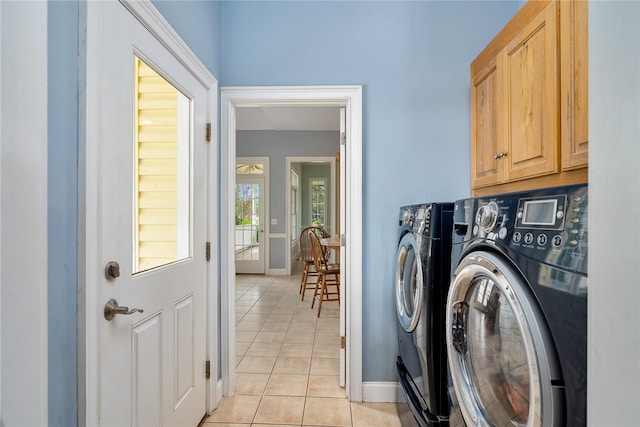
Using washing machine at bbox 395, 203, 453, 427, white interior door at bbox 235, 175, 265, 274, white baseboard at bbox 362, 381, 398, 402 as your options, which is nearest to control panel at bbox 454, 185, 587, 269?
washing machine at bbox 395, 203, 453, 427

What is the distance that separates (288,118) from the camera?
16.0ft

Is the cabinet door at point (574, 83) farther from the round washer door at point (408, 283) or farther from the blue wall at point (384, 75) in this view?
the blue wall at point (384, 75)

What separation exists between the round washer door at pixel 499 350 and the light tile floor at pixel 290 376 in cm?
104

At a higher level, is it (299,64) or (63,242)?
(299,64)

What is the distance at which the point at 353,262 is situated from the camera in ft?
6.53

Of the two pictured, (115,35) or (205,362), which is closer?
(115,35)

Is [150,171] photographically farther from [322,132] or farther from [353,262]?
[322,132]

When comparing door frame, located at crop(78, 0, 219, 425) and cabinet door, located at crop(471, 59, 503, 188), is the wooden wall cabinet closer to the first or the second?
cabinet door, located at crop(471, 59, 503, 188)

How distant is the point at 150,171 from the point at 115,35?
508 mm

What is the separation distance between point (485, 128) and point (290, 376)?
209 centimetres
